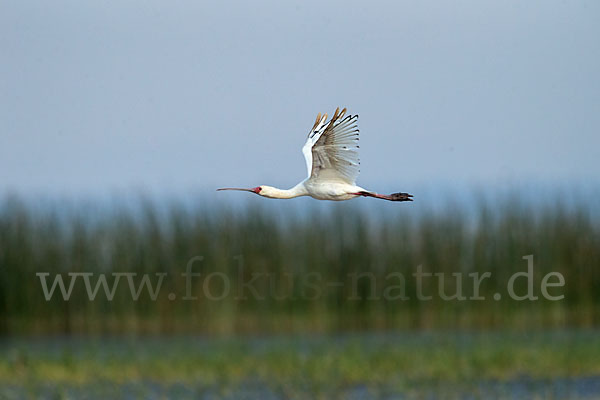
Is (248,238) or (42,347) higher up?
(248,238)

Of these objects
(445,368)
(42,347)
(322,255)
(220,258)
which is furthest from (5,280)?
(445,368)

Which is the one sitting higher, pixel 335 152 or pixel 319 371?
pixel 335 152

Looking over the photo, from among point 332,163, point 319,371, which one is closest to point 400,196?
point 332,163

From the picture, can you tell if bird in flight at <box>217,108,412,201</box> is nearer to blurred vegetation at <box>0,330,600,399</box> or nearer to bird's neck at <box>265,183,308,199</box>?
bird's neck at <box>265,183,308,199</box>

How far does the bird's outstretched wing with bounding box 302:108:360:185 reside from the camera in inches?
213

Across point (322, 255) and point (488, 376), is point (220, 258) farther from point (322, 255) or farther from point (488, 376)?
point (488, 376)

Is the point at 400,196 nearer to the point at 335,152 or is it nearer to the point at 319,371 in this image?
the point at 335,152

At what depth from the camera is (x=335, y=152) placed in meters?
5.47

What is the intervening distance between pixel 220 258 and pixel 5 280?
3418 mm

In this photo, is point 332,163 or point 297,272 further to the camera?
point 297,272

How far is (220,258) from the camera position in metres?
15.8

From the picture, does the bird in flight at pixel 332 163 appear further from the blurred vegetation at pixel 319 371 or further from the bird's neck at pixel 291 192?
the blurred vegetation at pixel 319 371

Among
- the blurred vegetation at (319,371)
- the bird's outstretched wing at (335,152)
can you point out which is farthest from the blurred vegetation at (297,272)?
the bird's outstretched wing at (335,152)

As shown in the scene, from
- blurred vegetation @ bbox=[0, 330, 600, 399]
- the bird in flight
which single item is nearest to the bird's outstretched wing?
the bird in flight
